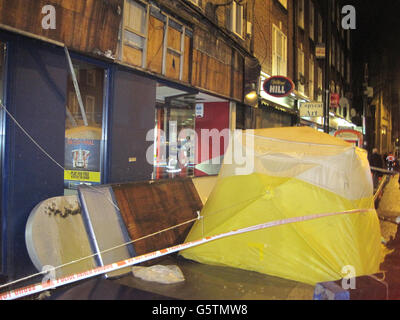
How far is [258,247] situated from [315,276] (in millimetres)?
859

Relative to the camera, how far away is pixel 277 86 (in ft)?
42.8

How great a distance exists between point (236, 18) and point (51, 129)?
8.51m

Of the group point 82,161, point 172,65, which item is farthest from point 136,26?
point 82,161

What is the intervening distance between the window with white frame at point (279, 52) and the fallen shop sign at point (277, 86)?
2280 millimetres

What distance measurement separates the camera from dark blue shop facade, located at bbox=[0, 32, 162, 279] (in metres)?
4.87

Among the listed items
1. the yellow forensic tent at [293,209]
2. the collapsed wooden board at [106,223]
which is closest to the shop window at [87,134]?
the collapsed wooden board at [106,223]

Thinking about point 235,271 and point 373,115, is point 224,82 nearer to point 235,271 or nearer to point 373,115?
point 235,271

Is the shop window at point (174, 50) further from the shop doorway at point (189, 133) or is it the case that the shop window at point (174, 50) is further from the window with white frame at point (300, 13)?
the window with white frame at point (300, 13)

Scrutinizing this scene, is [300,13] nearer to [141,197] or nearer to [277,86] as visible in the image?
[277,86]

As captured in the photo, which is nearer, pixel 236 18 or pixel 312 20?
pixel 236 18

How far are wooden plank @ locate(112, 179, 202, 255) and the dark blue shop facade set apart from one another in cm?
98

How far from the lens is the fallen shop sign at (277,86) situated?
42.4 ft

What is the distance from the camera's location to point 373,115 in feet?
149

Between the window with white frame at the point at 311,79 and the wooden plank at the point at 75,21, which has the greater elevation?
the window with white frame at the point at 311,79
